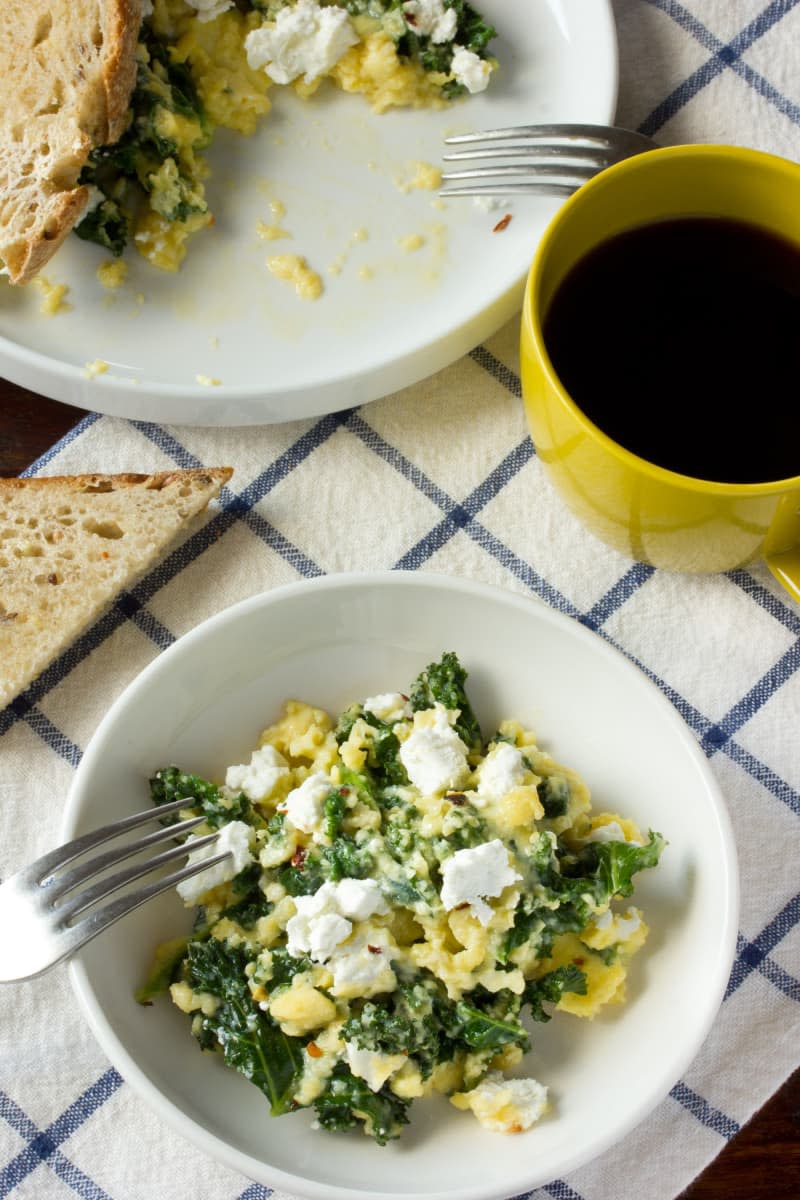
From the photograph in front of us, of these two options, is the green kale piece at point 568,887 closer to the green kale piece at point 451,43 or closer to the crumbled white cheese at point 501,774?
the crumbled white cheese at point 501,774

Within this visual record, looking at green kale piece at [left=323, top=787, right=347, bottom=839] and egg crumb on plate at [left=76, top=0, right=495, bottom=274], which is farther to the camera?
egg crumb on plate at [left=76, top=0, right=495, bottom=274]

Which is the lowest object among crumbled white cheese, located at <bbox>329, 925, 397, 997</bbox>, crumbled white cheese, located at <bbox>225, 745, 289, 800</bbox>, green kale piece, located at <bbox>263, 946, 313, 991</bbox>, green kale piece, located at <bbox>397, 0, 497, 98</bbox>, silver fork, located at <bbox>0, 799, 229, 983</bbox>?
silver fork, located at <bbox>0, 799, 229, 983</bbox>

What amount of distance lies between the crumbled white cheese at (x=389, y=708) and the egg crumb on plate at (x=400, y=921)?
11mm

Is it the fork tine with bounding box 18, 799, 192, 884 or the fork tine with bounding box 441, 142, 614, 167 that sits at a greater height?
the fork tine with bounding box 441, 142, 614, 167

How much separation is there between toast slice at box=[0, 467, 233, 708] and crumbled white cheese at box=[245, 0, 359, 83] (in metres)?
0.63

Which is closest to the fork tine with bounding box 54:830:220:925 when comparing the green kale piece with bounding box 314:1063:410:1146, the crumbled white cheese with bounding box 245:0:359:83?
the green kale piece with bounding box 314:1063:410:1146

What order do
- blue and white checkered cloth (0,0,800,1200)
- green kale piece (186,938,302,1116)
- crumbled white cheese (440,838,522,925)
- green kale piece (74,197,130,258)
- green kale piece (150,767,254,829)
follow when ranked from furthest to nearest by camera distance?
green kale piece (74,197,130,258) < blue and white checkered cloth (0,0,800,1200) < green kale piece (150,767,254,829) < green kale piece (186,938,302,1116) < crumbled white cheese (440,838,522,925)

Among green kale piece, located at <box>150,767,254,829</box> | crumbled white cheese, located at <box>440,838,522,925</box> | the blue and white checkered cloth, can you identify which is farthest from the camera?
the blue and white checkered cloth

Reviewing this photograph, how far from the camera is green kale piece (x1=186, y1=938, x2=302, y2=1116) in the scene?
1.61m

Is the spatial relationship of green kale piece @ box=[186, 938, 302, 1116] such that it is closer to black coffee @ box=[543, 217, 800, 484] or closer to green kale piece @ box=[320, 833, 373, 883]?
green kale piece @ box=[320, 833, 373, 883]

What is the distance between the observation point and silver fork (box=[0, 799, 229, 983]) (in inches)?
63.3

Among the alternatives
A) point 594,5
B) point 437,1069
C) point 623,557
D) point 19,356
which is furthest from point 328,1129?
point 594,5

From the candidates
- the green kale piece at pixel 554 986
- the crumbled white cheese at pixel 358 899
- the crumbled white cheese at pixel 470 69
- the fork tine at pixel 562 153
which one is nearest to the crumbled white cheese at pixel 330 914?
the crumbled white cheese at pixel 358 899

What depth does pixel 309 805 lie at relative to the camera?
1636 millimetres
